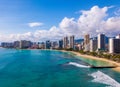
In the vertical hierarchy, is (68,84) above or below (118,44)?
below

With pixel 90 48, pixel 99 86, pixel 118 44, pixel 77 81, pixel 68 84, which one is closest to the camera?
pixel 99 86

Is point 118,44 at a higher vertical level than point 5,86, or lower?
higher

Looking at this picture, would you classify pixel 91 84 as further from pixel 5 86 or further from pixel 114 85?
pixel 5 86

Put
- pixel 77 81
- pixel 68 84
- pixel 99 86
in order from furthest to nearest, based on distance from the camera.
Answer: pixel 77 81 → pixel 68 84 → pixel 99 86

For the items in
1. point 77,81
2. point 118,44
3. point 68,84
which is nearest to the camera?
point 68,84

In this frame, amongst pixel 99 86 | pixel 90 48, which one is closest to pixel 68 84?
pixel 99 86

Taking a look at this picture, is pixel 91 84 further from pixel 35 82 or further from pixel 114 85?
pixel 35 82

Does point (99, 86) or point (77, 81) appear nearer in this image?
point (99, 86)

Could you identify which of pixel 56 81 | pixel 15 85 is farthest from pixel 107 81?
pixel 15 85

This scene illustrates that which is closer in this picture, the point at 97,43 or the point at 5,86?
the point at 5,86
